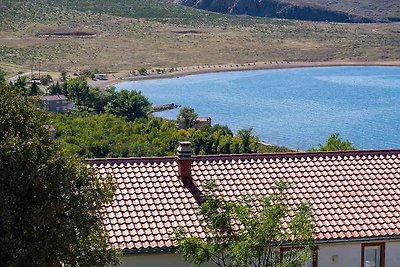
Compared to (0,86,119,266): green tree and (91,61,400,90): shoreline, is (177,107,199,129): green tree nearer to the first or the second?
(91,61,400,90): shoreline

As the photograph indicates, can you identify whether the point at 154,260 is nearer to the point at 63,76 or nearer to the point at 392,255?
the point at 392,255

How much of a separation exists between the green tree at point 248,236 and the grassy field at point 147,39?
96.6 m

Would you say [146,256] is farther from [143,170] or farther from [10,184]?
[10,184]

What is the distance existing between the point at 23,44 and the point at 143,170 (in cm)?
11236

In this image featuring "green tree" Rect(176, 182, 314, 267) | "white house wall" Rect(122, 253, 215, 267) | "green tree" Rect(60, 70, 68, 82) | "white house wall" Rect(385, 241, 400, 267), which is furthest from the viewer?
"green tree" Rect(60, 70, 68, 82)

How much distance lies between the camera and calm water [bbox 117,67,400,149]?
7906cm

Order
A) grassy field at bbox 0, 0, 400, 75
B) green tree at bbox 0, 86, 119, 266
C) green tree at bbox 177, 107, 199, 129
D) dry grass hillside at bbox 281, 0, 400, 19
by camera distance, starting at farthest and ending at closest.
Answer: dry grass hillside at bbox 281, 0, 400, 19 → grassy field at bbox 0, 0, 400, 75 → green tree at bbox 177, 107, 199, 129 → green tree at bbox 0, 86, 119, 266

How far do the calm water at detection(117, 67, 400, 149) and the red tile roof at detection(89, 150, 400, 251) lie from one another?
56.7 metres

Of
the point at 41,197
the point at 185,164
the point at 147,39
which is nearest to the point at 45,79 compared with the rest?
the point at 147,39

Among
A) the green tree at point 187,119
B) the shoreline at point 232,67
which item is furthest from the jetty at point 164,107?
the green tree at point 187,119

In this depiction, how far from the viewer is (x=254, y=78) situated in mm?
124875

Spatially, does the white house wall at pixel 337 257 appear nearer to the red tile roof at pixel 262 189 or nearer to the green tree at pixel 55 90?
the red tile roof at pixel 262 189

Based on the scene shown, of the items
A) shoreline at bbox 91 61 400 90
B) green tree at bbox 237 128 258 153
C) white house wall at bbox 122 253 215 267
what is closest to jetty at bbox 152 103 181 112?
shoreline at bbox 91 61 400 90

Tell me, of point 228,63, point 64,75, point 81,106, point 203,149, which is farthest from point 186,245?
point 228,63
